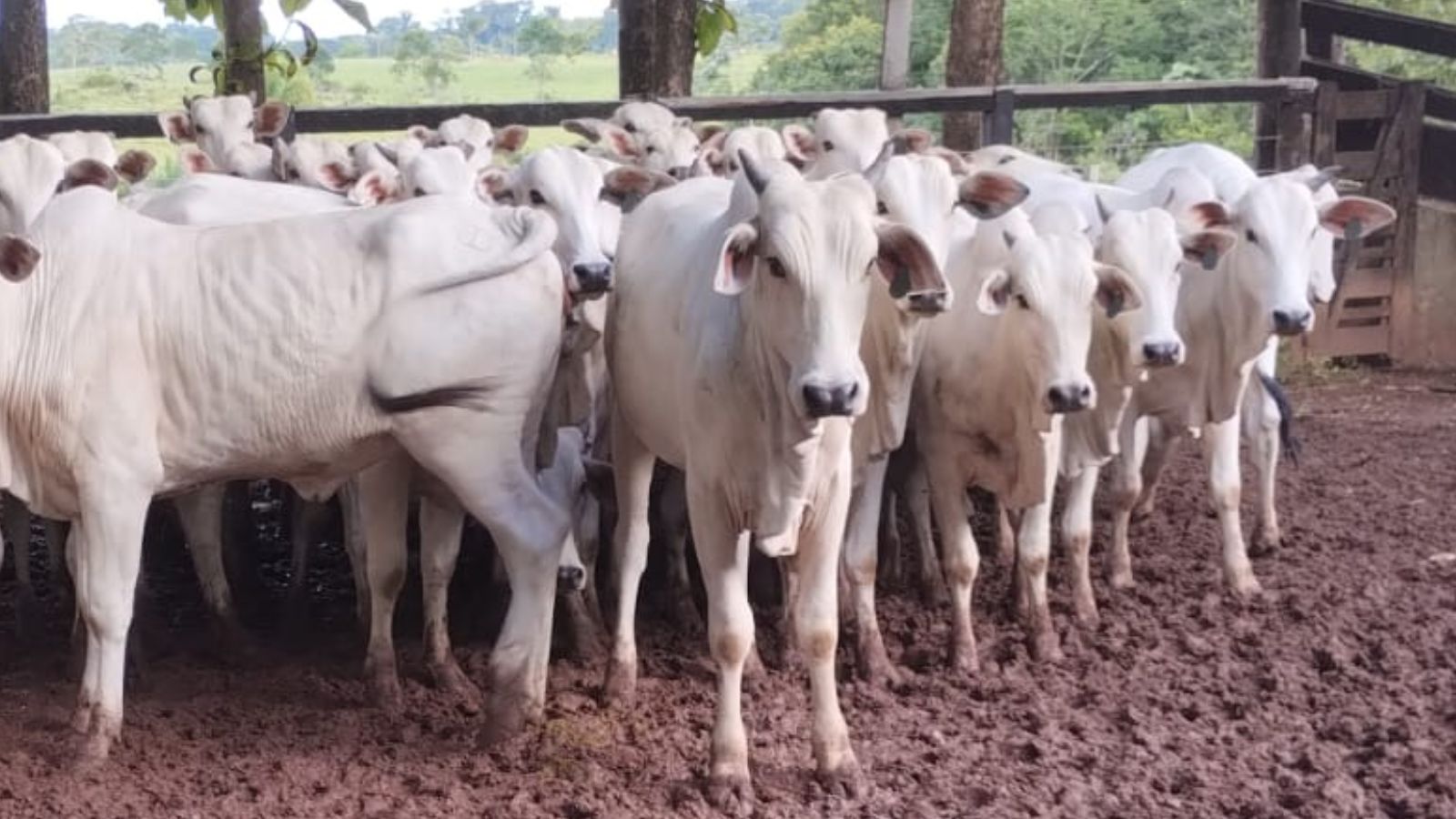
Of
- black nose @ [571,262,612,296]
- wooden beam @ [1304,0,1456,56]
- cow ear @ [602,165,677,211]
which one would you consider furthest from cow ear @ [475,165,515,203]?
wooden beam @ [1304,0,1456,56]

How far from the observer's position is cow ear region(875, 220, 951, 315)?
533cm

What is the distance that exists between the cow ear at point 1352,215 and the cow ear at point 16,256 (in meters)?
4.76

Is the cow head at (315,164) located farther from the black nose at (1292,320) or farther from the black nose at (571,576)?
the black nose at (1292,320)

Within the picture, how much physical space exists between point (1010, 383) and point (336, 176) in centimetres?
306

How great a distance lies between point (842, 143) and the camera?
27.9 ft

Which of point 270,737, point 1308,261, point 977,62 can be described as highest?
point 977,62

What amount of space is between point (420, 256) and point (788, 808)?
1924mm

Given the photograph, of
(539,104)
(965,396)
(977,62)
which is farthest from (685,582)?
(977,62)

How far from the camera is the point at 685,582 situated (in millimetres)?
7348

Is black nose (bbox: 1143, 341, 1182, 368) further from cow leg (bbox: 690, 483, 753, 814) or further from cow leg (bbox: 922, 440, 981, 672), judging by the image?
cow leg (bbox: 690, 483, 753, 814)

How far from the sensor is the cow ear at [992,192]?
6785mm

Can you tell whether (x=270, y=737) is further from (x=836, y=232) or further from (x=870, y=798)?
(x=836, y=232)

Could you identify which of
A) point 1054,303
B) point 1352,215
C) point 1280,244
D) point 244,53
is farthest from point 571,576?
point 244,53

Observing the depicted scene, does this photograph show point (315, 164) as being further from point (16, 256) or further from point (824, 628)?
point (824, 628)
